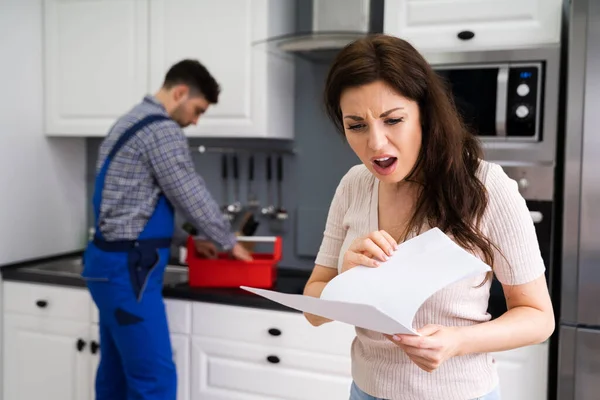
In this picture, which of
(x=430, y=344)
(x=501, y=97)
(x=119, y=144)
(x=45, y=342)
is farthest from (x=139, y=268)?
(x=430, y=344)

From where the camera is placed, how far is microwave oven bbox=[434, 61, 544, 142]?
1.89 metres

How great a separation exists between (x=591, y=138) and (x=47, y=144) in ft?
7.21

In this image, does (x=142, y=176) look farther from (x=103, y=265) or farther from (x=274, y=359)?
(x=274, y=359)

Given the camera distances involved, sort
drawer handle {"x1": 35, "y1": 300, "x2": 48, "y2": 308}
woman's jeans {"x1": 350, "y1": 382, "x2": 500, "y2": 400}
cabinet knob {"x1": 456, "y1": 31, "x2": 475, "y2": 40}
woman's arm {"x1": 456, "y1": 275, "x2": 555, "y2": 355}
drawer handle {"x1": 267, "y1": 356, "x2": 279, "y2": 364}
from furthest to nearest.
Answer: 1. drawer handle {"x1": 35, "y1": 300, "x2": 48, "y2": 308}
2. drawer handle {"x1": 267, "y1": 356, "x2": 279, "y2": 364}
3. cabinet knob {"x1": 456, "y1": 31, "x2": 475, "y2": 40}
4. woman's jeans {"x1": 350, "y1": 382, "x2": 500, "y2": 400}
5. woman's arm {"x1": 456, "y1": 275, "x2": 555, "y2": 355}

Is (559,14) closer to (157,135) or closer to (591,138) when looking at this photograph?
(591,138)

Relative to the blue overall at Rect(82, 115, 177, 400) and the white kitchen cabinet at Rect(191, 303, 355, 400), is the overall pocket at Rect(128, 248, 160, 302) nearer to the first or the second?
the blue overall at Rect(82, 115, 177, 400)

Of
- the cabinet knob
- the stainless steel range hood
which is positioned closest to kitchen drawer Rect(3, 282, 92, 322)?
the stainless steel range hood

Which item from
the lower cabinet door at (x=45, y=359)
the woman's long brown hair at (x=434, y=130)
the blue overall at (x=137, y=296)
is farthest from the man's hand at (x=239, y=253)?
the woman's long brown hair at (x=434, y=130)

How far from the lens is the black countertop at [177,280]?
2.16 metres

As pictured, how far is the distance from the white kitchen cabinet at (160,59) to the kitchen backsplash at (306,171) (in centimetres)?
7

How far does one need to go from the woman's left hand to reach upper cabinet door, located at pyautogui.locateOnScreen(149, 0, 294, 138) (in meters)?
1.58

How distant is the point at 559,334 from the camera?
180 centimetres

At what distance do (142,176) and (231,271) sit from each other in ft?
1.61

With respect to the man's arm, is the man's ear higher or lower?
higher
